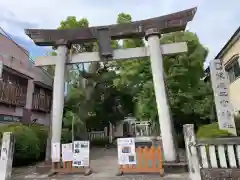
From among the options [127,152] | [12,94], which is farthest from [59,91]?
[12,94]

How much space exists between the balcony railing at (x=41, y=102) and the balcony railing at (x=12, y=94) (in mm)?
1219

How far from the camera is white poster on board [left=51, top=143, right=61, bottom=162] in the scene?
8.12 meters

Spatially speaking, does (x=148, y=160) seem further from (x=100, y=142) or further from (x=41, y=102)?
(x=100, y=142)

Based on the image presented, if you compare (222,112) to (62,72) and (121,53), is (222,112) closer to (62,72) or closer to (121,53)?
(121,53)

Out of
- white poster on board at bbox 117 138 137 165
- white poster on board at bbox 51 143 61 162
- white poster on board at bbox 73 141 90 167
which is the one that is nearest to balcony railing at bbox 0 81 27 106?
white poster on board at bbox 51 143 61 162

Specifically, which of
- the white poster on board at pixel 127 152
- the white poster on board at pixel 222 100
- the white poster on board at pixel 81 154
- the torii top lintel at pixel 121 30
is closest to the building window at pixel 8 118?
the torii top lintel at pixel 121 30

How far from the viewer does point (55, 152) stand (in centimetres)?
818

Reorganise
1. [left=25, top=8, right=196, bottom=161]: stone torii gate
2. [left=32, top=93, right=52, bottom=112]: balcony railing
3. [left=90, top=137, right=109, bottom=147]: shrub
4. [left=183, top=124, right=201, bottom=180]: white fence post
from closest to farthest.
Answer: [left=183, top=124, right=201, bottom=180]: white fence post < [left=25, top=8, right=196, bottom=161]: stone torii gate < [left=32, top=93, right=52, bottom=112]: balcony railing < [left=90, top=137, right=109, bottom=147]: shrub

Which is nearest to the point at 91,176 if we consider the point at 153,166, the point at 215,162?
the point at 153,166

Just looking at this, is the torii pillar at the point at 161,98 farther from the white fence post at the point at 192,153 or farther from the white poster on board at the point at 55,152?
the white poster on board at the point at 55,152

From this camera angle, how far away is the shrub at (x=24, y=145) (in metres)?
9.76

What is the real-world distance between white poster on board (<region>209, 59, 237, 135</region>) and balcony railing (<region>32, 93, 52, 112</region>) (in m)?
12.5

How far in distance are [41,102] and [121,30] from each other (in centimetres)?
1022

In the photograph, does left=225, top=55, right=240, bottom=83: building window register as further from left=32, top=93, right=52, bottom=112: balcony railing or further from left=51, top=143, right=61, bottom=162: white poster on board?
left=32, top=93, right=52, bottom=112: balcony railing
